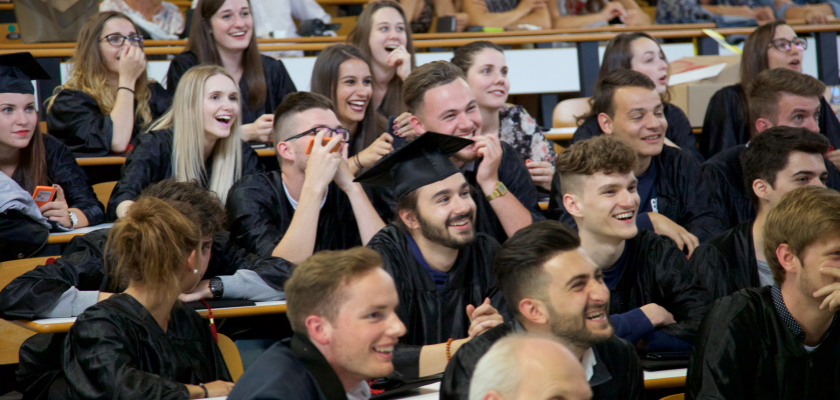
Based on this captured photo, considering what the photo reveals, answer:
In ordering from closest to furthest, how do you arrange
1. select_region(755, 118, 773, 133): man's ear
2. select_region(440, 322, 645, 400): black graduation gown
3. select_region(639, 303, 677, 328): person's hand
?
select_region(440, 322, 645, 400): black graduation gown
select_region(639, 303, 677, 328): person's hand
select_region(755, 118, 773, 133): man's ear

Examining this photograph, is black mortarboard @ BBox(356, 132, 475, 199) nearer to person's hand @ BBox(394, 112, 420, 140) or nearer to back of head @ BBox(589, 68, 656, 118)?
person's hand @ BBox(394, 112, 420, 140)

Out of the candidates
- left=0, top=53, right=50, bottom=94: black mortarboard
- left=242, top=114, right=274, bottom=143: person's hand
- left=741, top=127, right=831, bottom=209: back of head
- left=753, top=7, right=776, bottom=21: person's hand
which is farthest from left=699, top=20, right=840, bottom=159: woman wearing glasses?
left=0, top=53, right=50, bottom=94: black mortarboard

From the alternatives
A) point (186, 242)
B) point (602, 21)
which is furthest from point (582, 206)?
point (602, 21)

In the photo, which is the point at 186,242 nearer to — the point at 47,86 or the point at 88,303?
the point at 88,303

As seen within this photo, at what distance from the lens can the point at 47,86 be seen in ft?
14.9

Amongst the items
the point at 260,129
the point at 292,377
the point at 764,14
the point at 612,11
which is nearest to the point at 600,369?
the point at 292,377

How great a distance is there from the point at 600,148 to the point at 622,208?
0.75 feet

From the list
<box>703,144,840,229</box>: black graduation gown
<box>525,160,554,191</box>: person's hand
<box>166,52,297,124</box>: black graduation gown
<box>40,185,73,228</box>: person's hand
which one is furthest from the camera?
<box>166,52,297,124</box>: black graduation gown

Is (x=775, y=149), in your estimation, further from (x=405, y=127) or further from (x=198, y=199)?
(x=198, y=199)

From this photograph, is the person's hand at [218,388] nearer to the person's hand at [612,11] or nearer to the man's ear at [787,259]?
the man's ear at [787,259]

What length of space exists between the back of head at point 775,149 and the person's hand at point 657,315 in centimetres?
84

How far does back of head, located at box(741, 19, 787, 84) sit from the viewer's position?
451 centimetres

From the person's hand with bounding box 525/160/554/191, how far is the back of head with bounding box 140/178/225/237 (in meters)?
1.65

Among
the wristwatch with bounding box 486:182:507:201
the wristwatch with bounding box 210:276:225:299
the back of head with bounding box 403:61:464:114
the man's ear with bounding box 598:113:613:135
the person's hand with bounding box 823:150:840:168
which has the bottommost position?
the person's hand with bounding box 823:150:840:168
